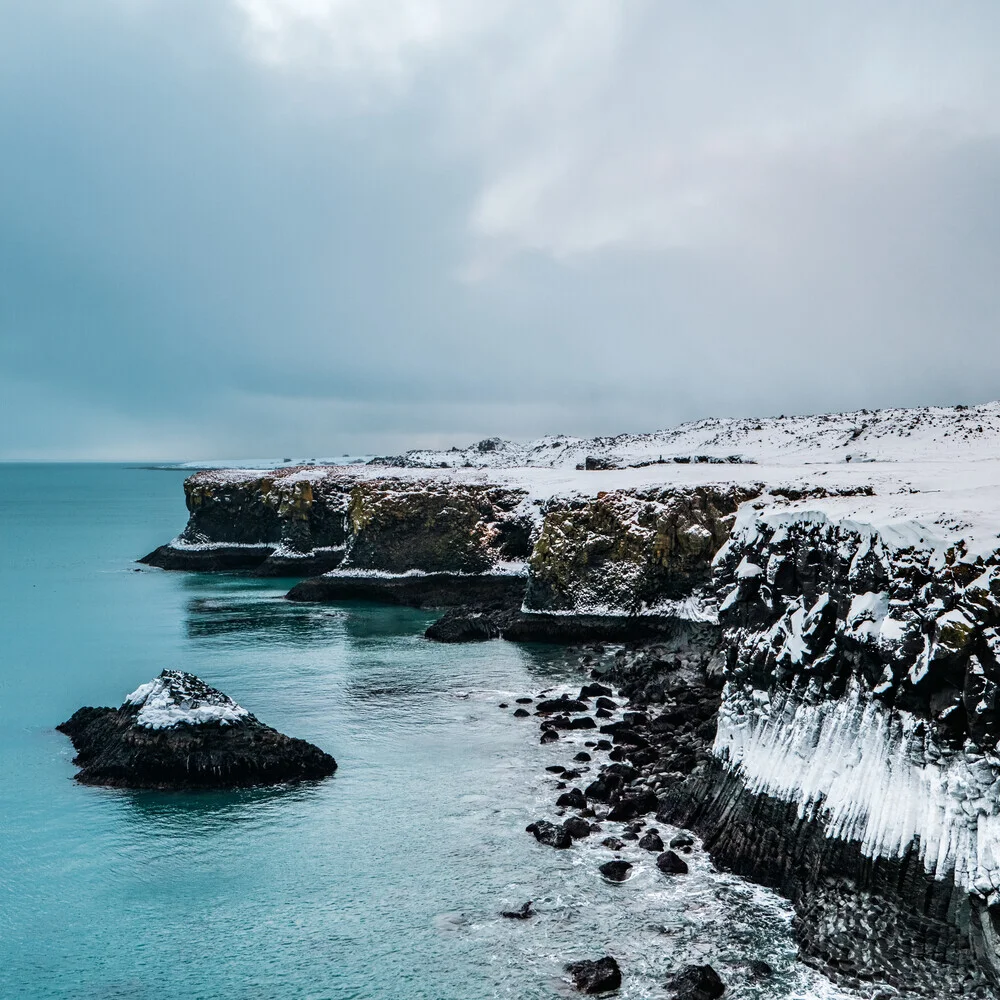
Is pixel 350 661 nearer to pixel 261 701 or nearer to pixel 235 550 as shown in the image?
pixel 261 701

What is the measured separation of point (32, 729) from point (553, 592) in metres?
26.7

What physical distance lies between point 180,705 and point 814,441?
264 feet

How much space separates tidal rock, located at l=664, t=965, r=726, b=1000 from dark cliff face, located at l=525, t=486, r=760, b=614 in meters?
31.8

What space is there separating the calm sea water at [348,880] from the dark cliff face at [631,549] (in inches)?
400

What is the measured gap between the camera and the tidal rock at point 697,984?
14.3m

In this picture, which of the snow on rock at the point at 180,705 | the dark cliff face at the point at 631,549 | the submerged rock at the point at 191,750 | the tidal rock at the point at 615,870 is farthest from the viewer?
the dark cliff face at the point at 631,549

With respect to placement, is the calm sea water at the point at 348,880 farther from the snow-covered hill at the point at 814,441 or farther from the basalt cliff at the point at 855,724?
the snow-covered hill at the point at 814,441

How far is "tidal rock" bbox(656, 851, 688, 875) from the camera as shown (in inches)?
739

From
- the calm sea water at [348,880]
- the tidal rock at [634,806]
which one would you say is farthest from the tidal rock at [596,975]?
the tidal rock at [634,806]

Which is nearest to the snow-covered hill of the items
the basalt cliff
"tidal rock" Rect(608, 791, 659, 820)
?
the basalt cliff

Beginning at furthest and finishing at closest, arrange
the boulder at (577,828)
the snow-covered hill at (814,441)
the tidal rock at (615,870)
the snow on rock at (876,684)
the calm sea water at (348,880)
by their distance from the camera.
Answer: the snow-covered hill at (814,441) < the boulder at (577,828) < the tidal rock at (615,870) < the calm sea water at (348,880) < the snow on rock at (876,684)

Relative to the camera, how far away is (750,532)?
79.6 feet

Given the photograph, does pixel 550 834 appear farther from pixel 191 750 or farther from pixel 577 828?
pixel 191 750

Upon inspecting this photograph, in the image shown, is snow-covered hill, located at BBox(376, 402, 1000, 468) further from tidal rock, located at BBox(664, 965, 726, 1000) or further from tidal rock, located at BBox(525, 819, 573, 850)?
tidal rock, located at BBox(664, 965, 726, 1000)
